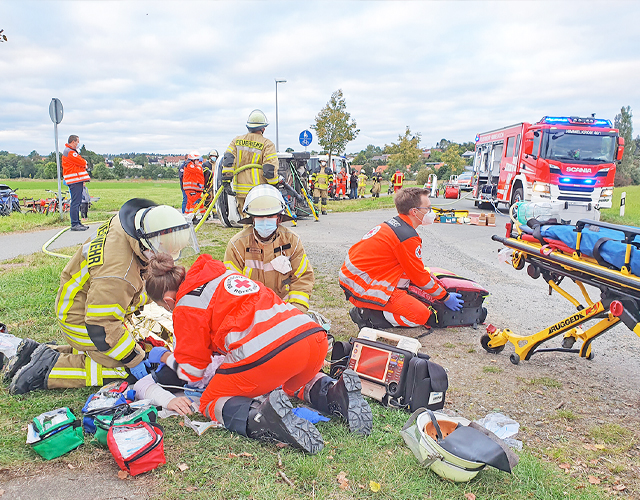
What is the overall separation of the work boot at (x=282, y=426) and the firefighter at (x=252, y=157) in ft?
19.3

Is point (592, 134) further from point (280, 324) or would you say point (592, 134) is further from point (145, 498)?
point (145, 498)

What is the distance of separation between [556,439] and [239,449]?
204 cm

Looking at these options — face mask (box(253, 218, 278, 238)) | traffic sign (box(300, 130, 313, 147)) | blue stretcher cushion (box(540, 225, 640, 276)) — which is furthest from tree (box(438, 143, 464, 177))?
face mask (box(253, 218, 278, 238))

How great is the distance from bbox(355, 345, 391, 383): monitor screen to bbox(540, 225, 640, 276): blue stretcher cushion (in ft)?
5.63

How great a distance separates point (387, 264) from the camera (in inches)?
179

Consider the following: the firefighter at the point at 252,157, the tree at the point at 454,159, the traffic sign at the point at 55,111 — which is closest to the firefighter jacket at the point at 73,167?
the traffic sign at the point at 55,111

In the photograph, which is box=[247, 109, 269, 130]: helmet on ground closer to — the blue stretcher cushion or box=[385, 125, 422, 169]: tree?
the blue stretcher cushion

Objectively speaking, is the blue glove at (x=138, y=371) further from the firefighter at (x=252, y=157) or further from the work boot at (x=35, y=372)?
the firefighter at (x=252, y=157)

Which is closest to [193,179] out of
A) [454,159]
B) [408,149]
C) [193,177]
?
[193,177]

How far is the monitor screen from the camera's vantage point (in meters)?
3.31

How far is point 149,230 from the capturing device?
292cm

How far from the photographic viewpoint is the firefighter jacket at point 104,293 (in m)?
2.96

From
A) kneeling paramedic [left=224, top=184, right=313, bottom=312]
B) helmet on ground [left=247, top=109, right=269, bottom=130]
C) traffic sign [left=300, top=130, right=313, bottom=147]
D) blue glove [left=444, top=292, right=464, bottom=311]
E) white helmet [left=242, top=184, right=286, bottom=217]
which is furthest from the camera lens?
traffic sign [left=300, top=130, right=313, bottom=147]

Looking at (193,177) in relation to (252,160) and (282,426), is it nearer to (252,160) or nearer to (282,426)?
(252,160)
